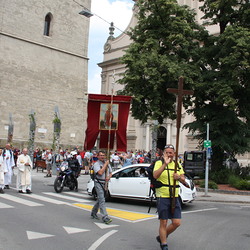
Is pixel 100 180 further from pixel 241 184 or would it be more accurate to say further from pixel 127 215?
pixel 241 184

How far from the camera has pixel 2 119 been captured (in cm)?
3325

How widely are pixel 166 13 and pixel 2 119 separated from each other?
20.6 metres

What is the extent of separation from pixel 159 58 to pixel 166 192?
13.7 meters

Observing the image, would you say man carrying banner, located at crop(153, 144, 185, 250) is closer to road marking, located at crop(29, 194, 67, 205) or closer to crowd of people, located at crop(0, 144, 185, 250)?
crowd of people, located at crop(0, 144, 185, 250)

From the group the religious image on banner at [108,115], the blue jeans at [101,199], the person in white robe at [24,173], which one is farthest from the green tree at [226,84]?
the blue jeans at [101,199]

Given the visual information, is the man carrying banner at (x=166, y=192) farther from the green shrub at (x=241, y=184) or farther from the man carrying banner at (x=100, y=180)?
the green shrub at (x=241, y=184)

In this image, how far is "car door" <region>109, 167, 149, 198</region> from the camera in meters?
11.6

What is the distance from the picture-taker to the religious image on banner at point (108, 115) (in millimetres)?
10867

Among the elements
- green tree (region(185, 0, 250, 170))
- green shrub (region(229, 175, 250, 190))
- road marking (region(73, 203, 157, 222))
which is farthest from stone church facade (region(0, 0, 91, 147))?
road marking (region(73, 203, 157, 222))

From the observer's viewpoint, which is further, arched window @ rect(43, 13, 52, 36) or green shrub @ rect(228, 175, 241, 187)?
arched window @ rect(43, 13, 52, 36)

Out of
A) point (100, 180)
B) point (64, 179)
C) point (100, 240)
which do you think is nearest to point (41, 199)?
point (64, 179)

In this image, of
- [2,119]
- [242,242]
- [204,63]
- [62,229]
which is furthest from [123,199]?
[2,119]

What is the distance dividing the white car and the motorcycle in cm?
231

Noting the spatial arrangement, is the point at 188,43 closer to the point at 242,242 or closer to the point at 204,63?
the point at 204,63
